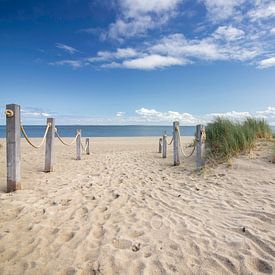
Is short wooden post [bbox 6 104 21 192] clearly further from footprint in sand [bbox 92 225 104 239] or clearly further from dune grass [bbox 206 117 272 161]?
dune grass [bbox 206 117 272 161]

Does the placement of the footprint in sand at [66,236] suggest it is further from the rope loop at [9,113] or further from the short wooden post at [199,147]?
the short wooden post at [199,147]

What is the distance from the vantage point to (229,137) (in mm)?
7938

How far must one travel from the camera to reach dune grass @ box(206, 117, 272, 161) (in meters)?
7.77

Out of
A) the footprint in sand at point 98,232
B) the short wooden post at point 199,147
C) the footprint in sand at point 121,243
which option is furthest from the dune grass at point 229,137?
the footprint in sand at point 121,243

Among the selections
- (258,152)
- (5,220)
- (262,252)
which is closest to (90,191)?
(5,220)

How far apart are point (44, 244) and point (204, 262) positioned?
72.5 inches

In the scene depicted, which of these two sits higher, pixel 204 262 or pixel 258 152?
pixel 258 152

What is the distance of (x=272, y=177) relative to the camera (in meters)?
5.73

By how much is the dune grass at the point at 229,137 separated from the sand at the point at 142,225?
4.41ft

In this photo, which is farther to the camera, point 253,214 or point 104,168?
point 104,168

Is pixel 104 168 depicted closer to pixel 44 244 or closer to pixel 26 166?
pixel 26 166

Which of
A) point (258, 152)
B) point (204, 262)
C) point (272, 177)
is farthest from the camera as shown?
point (258, 152)

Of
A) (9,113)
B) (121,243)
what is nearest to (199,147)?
(121,243)

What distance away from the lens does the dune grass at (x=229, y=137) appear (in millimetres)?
7766
